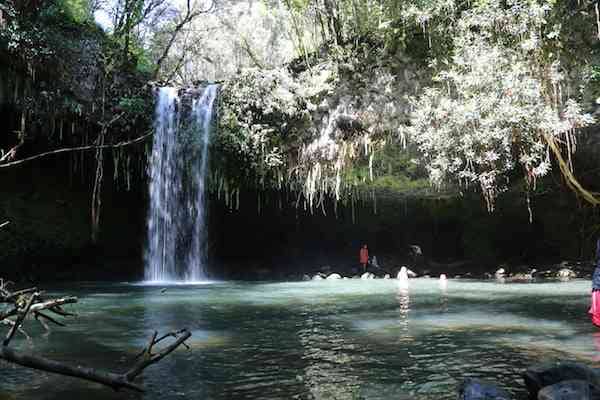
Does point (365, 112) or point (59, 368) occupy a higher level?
point (365, 112)

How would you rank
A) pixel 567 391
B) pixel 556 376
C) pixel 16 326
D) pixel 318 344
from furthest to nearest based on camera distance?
pixel 318 344
pixel 556 376
pixel 567 391
pixel 16 326

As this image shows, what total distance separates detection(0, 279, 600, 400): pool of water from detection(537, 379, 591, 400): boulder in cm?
→ 49

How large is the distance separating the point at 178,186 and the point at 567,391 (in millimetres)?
15563

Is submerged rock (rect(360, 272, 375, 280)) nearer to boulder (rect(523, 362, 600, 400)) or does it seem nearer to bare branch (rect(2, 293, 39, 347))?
boulder (rect(523, 362, 600, 400))

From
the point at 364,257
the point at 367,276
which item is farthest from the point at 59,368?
the point at 364,257

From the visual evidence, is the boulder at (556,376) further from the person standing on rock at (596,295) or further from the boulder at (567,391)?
the person standing on rock at (596,295)

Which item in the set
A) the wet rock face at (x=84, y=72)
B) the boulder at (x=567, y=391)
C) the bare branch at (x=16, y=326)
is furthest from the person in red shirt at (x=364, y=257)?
the bare branch at (x=16, y=326)

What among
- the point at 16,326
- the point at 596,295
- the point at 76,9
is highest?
the point at 76,9

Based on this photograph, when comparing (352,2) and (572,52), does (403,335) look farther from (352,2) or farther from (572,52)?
(352,2)

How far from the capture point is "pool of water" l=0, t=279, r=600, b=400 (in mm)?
5207

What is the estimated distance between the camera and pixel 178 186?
1875 cm

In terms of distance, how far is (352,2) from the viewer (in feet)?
62.8

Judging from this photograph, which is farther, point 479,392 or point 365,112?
point 365,112

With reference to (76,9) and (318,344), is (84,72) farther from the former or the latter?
(318,344)
